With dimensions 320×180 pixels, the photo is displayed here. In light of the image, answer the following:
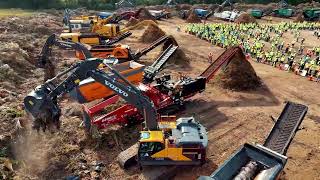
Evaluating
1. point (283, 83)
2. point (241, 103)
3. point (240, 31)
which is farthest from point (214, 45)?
point (241, 103)

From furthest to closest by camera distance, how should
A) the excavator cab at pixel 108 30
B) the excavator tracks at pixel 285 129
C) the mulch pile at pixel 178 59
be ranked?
the excavator cab at pixel 108 30
the mulch pile at pixel 178 59
the excavator tracks at pixel 285 129

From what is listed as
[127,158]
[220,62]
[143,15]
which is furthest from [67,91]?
[143,15]

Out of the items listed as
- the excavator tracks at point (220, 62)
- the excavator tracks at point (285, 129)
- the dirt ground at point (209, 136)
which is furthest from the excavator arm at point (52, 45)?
the excavator tracks at point (285, 129)

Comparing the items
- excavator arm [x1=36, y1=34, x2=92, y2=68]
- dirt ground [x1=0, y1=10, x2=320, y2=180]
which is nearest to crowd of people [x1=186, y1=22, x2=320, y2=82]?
dirt ground [x1=0, y1=10, x2=320, y2=180]

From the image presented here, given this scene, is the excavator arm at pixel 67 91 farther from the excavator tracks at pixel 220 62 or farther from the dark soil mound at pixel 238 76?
the dark soil mound at pixel 238 76

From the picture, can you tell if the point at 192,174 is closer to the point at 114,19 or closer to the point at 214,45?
the point at 214,45

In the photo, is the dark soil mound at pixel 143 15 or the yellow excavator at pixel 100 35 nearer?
the yellow excavator at pixel 100 35

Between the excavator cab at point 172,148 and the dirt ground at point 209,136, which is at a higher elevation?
the excavator cab at point 172,148

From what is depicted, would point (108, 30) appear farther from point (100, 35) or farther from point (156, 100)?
point (156, 100)
